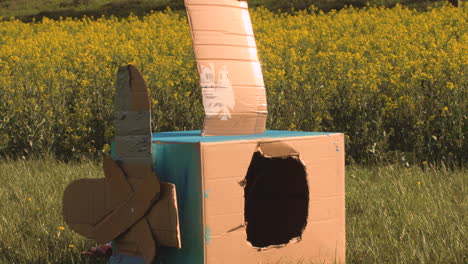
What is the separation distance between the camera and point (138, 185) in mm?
2271

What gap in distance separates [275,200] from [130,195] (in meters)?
0.80

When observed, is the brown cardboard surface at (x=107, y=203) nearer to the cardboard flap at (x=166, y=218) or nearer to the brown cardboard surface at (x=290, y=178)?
the cardboard flap at (x=166, y=218)

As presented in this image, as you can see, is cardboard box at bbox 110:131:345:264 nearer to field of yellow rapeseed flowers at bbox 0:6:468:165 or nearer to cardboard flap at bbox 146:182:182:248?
cardboard flap at bbox 146:182:182:248

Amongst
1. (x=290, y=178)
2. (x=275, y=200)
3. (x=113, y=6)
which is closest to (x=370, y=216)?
(x=275, y=200)

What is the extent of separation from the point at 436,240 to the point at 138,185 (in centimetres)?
132

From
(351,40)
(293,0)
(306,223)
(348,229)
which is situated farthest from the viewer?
(293,0)

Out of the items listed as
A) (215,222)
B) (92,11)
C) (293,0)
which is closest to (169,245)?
(215,222)

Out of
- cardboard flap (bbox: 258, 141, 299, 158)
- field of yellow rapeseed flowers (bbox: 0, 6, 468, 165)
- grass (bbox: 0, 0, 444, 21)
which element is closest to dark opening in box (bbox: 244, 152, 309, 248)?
cardboard flap (bbox: 258, 141, 299, 158)

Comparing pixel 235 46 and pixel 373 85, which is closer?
pixel 235 46

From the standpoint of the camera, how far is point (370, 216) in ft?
11.7

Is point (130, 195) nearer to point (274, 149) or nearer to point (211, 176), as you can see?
point (211, 176)

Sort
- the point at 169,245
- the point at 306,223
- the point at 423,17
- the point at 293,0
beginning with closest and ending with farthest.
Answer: the point at 169,245 < the point at 306,223 < the point at 423,17 < the point at 293,0

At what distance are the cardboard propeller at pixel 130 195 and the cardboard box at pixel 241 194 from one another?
0.28 feet

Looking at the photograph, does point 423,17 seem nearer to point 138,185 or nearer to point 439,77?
point 439,77
